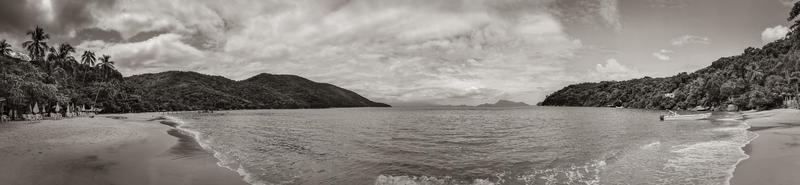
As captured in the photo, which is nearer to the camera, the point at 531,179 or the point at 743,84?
the point at 531,179

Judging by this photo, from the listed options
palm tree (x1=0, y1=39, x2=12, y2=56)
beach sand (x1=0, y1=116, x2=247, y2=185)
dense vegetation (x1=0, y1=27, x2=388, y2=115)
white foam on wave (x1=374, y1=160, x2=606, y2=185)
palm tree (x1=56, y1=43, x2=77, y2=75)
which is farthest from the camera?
palm tree (x1=56, y1=43, x2=77, y2=75)

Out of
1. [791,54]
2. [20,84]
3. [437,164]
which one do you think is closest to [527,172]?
[437,164]

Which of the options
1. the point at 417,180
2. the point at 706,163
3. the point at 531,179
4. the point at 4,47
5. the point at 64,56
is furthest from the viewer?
the point at 64,56

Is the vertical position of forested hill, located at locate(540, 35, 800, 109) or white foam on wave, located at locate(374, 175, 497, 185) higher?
forested hill, located at locate(540, 35, 800, 109)

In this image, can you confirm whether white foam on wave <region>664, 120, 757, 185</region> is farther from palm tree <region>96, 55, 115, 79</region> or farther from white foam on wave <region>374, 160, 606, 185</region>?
palm tree <region>96, 55, 115, 79</region>

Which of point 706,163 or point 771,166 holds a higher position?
point 771,166

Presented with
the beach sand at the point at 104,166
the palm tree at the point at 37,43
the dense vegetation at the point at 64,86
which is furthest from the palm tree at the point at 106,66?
the beach sand at the point at 104,166

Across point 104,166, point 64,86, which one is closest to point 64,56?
point 64,86

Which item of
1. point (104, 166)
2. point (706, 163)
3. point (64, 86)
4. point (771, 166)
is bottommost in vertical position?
point (706, 163)

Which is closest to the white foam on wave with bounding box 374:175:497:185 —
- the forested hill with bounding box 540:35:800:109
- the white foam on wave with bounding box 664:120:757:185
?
the white foam on wave with bounding box 664:120:757:185

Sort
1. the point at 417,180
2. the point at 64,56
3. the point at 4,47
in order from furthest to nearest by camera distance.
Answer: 1. the point at 64,56
2. the point at 4,47
3. the point at 417,180

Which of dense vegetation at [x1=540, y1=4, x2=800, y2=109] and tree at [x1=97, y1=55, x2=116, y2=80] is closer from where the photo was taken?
dense vegetation at [x1=540, y1=4, x2=800, y2=109]

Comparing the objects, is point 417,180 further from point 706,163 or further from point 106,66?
point 106,66

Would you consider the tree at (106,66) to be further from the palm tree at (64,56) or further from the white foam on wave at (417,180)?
the white foam on wave at (417,180)
